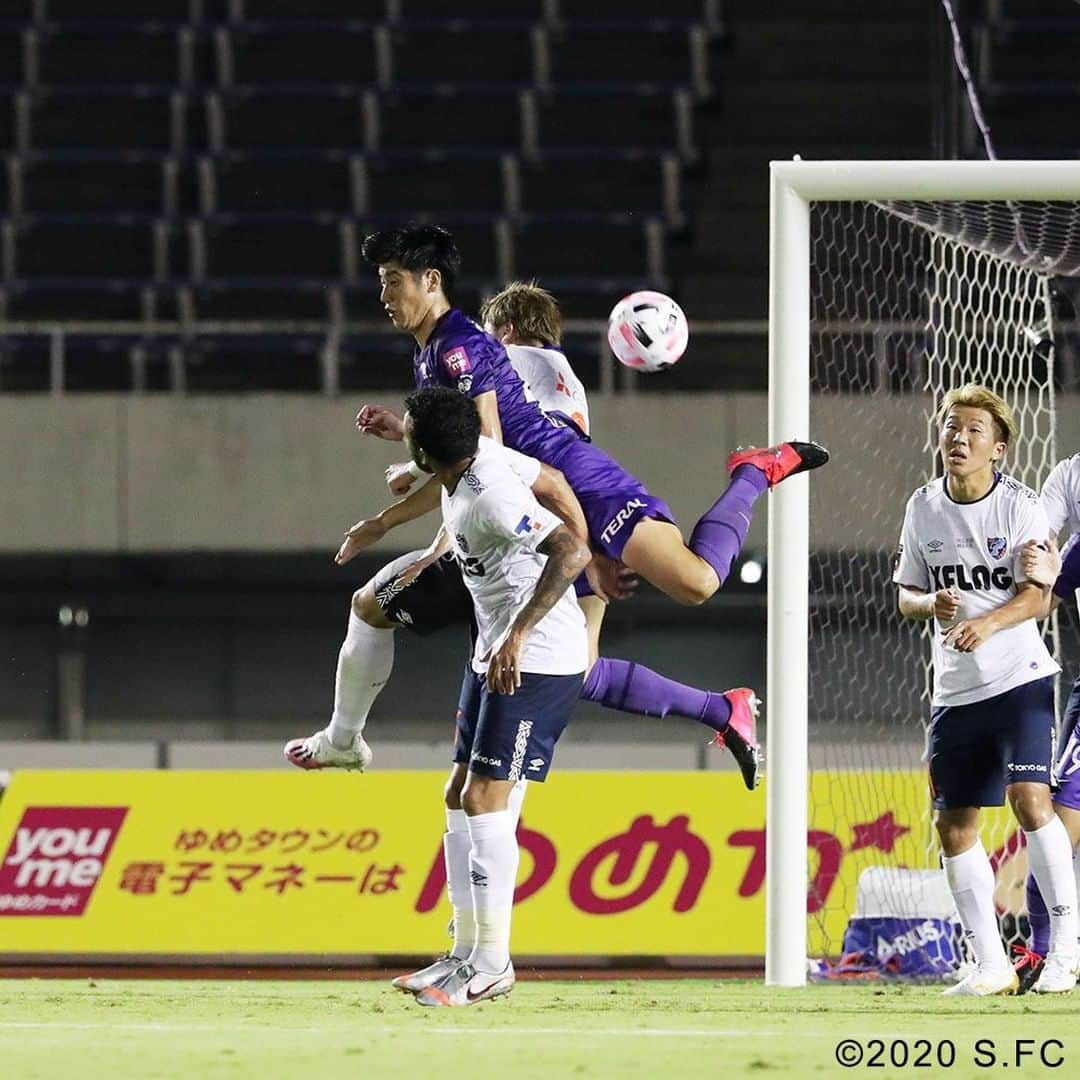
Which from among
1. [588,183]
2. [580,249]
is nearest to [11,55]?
[588,183]

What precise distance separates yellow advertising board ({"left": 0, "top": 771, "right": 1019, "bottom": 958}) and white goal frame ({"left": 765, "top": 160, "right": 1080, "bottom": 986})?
10.5 feet

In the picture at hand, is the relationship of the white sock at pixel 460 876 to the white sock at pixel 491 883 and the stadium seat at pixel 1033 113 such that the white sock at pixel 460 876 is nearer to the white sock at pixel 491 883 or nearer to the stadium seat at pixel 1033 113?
the white sock at pixel 491 883

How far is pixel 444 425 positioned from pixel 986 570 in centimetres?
194

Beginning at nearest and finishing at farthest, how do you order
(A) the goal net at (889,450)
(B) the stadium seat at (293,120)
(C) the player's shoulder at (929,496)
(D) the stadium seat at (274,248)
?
(C) the player's shoulder at (929,496) → (A) the goal net at (889,450) → (D) the stadium seat at (274,248) → (B) the stadium seat at (293,120)

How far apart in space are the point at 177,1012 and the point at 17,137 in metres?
12.0

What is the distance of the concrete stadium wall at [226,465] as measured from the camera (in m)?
13.7

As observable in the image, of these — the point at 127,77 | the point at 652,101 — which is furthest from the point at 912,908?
the point at 127,77

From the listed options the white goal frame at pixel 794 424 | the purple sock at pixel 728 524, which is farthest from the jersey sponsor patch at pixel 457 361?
the white goal frame at pixel 794 424

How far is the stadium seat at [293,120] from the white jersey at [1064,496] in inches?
422

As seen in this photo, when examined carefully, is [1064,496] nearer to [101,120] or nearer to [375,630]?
[375,630]

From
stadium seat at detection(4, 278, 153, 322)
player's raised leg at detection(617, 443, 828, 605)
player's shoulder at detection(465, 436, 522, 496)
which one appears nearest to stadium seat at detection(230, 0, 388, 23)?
stadium seat at detection(4, 278, 153, 322)

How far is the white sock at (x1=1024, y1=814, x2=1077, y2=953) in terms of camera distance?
6797 mm

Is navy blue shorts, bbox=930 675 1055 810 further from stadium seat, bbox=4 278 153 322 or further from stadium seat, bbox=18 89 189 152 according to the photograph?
stadium seat, bbox=18 89 189 152

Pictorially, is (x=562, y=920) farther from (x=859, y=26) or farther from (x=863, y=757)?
(x=859, y=26)
